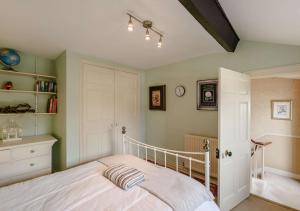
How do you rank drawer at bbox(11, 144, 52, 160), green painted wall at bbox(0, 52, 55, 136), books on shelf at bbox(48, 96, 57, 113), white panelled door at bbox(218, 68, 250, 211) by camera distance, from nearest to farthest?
white panelled door at bbox(218, 68, 250, 211) → drawer at bbox(11, 144, 52, 160) → green painted wall at bbox(0, 52, 55, 136) → books on shelf at bbox(48, 96, 57, 113)

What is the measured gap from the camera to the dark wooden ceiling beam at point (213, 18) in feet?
4.34

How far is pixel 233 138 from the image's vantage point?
2.07 meters

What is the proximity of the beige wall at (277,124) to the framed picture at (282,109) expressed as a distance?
0.22 feet

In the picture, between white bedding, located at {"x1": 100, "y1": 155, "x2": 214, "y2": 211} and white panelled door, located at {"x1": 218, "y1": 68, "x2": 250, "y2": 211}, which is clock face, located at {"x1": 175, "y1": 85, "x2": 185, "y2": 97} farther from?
white bedding, located at {"x1": 100, "y1": 155, "x2": 214, "y2": 211}

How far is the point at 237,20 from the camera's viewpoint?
1753 millimetres

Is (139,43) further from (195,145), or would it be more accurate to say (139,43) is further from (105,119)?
(195,145)

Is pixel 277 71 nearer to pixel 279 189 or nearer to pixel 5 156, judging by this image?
pixel 279 189

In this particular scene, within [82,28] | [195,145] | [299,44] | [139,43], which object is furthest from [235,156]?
[82,28]

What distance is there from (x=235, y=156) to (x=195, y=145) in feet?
2.50

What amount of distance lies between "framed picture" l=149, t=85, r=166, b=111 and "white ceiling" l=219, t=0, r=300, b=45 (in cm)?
176

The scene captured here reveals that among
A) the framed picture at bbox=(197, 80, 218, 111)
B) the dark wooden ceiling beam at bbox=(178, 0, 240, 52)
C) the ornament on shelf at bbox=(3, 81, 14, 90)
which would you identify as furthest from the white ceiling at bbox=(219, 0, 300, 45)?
the ornament on shelf at bbox=(3, 81, 14, 90)

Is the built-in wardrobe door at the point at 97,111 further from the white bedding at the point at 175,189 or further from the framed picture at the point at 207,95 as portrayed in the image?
the framed picture at the point at 207,95

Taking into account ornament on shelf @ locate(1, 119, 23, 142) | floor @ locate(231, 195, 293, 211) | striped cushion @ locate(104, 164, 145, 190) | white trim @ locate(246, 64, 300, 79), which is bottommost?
floor @ locate(231, 195, 293, 211)

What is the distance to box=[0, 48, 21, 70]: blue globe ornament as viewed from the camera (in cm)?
234
